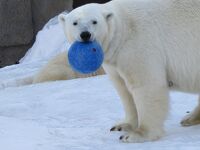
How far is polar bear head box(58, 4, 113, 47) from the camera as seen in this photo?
3574 mm

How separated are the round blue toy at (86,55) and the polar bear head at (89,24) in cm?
4

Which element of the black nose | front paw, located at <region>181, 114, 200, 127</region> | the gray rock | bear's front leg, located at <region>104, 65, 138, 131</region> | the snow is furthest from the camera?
the gray rock

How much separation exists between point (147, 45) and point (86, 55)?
398 millimetres

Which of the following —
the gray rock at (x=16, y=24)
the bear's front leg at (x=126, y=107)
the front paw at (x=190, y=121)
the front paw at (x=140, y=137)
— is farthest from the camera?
the gray rock at (x=16, y=24)

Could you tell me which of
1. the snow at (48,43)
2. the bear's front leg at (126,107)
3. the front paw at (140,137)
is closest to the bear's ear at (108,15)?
the bear's front leg at (126,107)

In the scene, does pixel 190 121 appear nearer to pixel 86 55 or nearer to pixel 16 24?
pixel 86 55

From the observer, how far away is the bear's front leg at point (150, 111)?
361cm

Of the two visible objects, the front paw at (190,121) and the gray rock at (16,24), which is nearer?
the front paw at (190,121)

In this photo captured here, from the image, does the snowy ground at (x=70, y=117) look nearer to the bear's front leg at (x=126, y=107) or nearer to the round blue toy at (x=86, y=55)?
the bear's front leg at (x=126, y=107)

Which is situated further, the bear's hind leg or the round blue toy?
the bear's hind leg

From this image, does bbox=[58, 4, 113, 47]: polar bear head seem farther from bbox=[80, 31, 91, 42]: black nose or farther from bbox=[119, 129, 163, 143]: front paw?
Result: bbox=[119, 129, 163, 143]: front paw

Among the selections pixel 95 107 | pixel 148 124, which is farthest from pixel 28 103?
pixel 148 124

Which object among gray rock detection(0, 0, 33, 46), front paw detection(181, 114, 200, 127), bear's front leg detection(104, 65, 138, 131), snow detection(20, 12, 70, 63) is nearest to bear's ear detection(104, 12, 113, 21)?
bear's front leg detection(104, 65, 138, 131)

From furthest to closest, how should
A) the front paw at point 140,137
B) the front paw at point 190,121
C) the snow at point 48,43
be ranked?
the snow at point 48,43, the front paw at point 190,121, the front paw at point 140,137
